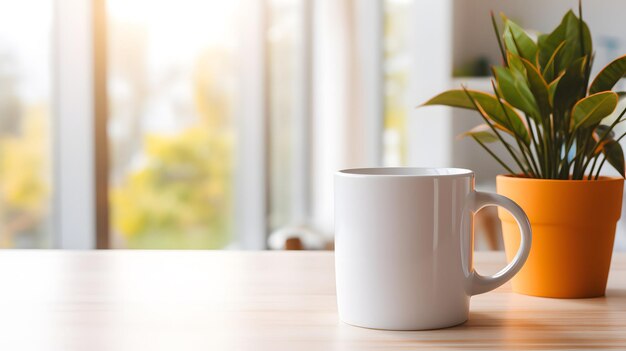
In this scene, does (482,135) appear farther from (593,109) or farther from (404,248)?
(404,248)

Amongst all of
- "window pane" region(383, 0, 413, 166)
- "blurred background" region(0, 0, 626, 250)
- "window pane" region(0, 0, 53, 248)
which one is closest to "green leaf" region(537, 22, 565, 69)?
"blurred background" region(0, 0, 626, 250)

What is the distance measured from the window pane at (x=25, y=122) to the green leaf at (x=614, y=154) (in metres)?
1.69

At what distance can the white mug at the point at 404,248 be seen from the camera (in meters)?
0.58

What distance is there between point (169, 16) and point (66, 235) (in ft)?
3.55

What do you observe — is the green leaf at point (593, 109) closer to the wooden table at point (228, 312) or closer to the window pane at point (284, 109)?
the wooden table at point (228, 312)

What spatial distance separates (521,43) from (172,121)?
2379 millimetres

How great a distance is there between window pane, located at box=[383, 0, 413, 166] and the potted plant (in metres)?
3.25

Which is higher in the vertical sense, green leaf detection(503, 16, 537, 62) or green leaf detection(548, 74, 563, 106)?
green leaf detection(503, 16, 537, 62)

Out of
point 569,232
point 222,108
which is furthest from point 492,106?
point 222,108

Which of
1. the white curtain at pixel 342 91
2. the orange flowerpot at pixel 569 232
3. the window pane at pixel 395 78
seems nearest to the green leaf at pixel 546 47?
the orange flowerpot at pixel 569 232

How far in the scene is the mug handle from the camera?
1.99 ft

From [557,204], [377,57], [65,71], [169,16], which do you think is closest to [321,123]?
[377,57]

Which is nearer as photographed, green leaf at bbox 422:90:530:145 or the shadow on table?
the shadow on table

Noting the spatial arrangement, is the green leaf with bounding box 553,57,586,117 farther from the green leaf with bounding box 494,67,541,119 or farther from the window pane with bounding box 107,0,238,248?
the window pane with bounding box 107,0,238,248
